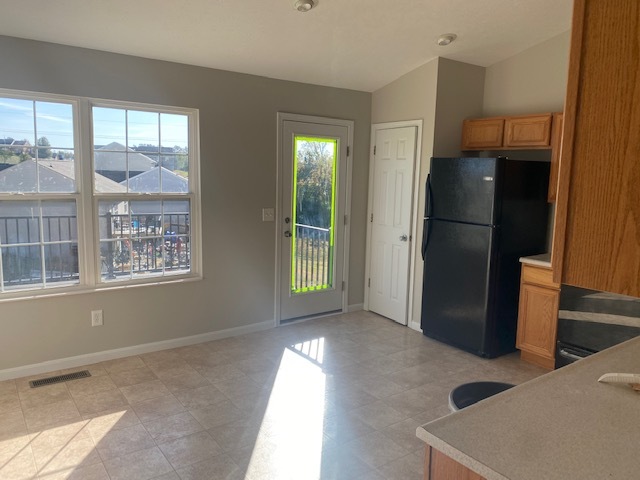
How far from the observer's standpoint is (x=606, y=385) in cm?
150

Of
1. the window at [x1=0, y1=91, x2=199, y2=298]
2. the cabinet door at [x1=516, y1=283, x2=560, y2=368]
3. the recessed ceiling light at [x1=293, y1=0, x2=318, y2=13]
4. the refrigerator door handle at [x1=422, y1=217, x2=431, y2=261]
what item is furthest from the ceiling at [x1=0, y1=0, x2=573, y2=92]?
Answer: the cabinet door at [x1=516, y1=283, x2=560, y2=368]

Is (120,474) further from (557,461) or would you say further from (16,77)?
(16,77)

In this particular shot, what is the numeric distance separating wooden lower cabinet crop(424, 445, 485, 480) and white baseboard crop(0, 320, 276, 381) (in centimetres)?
330

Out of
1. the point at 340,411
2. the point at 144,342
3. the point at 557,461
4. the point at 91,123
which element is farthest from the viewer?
the point at 144,342

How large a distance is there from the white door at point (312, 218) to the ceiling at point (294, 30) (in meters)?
0.63

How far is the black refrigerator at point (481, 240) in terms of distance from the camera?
3982mm

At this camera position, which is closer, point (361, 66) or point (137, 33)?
point (137, 33)

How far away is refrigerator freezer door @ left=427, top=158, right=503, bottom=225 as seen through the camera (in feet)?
12.9

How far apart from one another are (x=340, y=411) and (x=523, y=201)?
7.73 ft

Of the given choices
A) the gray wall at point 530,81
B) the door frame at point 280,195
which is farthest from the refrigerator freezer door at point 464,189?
the door frame at point 280,195

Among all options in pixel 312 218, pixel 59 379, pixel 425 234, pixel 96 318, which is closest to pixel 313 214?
pixel 312 218

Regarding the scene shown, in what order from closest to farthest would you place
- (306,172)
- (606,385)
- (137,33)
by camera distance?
(606,385) < (137,33) < (306,172)

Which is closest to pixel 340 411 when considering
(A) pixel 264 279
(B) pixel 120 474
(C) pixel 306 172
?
(B) pixel 120 474

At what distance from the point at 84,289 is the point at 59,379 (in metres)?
0.68
